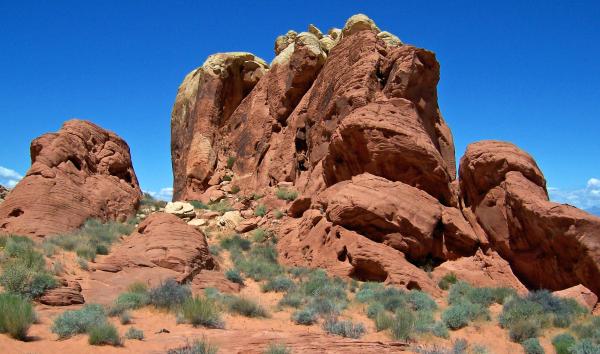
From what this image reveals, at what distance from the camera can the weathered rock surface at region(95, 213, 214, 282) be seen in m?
12.8

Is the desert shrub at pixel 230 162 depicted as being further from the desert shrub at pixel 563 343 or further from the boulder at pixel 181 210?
the desert shrub at pixel 563 343

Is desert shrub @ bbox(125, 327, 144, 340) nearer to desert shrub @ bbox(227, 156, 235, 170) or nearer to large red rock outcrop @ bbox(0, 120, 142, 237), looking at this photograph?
large red rock outcrop @ bbox(0, 120, 142, 237)

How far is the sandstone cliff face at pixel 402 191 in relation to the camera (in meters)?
14.4

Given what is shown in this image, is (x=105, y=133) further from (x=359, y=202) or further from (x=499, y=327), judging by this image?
(x=499, y=327)

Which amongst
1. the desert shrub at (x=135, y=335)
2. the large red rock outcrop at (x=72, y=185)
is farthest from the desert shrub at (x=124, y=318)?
the large red rock outcrop at (x=72, y=185)

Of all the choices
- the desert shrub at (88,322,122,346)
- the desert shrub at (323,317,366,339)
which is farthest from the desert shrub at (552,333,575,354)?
the desert shrub at (88,322,122,346)

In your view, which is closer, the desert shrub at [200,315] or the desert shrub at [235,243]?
the desert shrub at [200,315]

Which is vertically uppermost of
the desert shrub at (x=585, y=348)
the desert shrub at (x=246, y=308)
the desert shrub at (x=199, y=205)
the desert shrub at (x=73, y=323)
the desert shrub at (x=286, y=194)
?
the desert shrub at (x=199, y=205)

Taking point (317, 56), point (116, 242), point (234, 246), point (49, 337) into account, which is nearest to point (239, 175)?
point (317, 56)

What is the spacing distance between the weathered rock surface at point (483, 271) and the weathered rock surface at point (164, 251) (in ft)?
22.9

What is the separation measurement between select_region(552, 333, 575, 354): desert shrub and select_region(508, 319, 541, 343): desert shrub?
0.43 meters

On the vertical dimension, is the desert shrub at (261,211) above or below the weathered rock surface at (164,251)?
above

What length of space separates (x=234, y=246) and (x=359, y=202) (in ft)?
17.9

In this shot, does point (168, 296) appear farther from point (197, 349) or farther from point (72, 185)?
point (72, 185)
